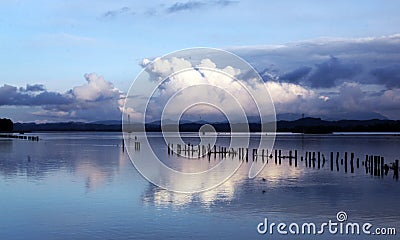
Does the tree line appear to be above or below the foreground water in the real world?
above

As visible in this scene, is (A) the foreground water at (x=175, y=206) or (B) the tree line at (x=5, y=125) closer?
(A) the foreground water at (x=175, y=206)

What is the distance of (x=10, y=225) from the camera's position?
1742cm

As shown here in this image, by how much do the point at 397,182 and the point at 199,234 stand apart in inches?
699

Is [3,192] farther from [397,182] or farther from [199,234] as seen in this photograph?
[397,182]

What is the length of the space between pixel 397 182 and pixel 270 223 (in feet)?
50.0

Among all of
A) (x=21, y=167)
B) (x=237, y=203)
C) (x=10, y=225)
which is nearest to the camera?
(x=10, y=225)

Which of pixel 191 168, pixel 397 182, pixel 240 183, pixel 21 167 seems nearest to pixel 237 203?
pixel 240 183

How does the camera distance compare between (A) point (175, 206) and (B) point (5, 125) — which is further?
(B) point (5, 125)

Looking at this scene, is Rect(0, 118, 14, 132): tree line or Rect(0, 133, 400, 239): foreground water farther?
Rect(0, 118, 14, 132): tree line

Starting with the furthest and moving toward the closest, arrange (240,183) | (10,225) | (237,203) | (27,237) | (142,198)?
1. (240,183)
2. (142,198)
3. (237,203)
4. (10,225)
5. (27,237)

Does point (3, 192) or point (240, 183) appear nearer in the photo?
point (3, 192)

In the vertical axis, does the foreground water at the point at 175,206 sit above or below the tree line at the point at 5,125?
below

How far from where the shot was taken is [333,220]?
59.4 ft

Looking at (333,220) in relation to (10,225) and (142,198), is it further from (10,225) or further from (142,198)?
(10,225)
